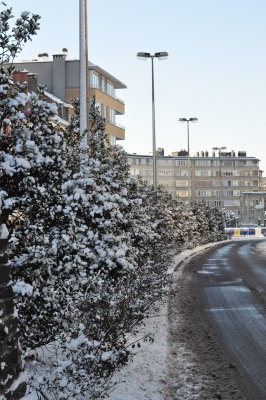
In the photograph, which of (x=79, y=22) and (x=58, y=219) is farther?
(x=79, y=22)

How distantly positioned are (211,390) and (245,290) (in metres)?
12.4

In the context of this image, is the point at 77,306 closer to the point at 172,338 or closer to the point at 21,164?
the point at 21,164

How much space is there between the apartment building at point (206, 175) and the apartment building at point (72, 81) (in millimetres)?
111166

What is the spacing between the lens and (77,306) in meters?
9.02

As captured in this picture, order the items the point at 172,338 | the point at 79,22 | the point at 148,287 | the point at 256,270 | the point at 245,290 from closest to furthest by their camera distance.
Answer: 1. the point at 172,338
2. the point at 148,287
3. the point at 79,22
4. the point at 245,290
5. the point at 256,270

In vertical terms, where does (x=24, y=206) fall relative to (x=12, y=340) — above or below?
above

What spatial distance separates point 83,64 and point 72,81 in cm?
3729

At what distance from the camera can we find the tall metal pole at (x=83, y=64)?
14.0m

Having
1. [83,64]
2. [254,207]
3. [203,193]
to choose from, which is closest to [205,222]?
[83,64]

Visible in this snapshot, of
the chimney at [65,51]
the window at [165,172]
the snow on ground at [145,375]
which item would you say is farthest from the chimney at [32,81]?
the window at [165,172]

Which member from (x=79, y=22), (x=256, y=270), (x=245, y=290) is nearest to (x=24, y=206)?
(x=79, y=22)

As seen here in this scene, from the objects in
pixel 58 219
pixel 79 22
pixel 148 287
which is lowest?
pixel 148 287

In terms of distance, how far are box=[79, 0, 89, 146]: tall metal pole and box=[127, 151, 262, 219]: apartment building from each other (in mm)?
149661

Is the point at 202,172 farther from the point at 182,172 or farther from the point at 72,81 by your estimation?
the point at 72,81
